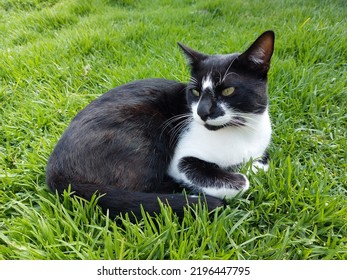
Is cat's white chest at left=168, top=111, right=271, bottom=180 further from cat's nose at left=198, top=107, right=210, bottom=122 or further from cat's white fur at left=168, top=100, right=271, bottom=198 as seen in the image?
cat's nose at left=198, top=107, right=210, bottom=122

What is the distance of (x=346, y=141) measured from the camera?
1.68m

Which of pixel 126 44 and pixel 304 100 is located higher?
pixel 126 44

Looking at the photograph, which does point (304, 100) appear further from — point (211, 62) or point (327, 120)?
point (211, 62)

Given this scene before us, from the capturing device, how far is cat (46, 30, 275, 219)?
1269mm

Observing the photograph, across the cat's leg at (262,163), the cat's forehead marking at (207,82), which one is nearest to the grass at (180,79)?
the cat's leg at (262,163)

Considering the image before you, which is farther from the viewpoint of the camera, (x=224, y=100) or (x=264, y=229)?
(x=224, y=100)

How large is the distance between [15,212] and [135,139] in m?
0.64

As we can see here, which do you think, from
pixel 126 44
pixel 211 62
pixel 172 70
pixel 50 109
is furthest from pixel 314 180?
pixel 126 44

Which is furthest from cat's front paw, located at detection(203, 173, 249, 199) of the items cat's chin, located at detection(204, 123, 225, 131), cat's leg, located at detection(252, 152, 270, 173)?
cat's chin, located at detection(204, 123, 225, 131)

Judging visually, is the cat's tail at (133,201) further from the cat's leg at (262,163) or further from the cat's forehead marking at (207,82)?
the cat's forehead marking at (207,82)

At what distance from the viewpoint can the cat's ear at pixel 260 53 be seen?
128cm

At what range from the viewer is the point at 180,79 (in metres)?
2.18

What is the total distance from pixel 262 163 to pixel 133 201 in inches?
28.5

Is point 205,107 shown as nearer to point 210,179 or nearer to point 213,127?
point 213,127
